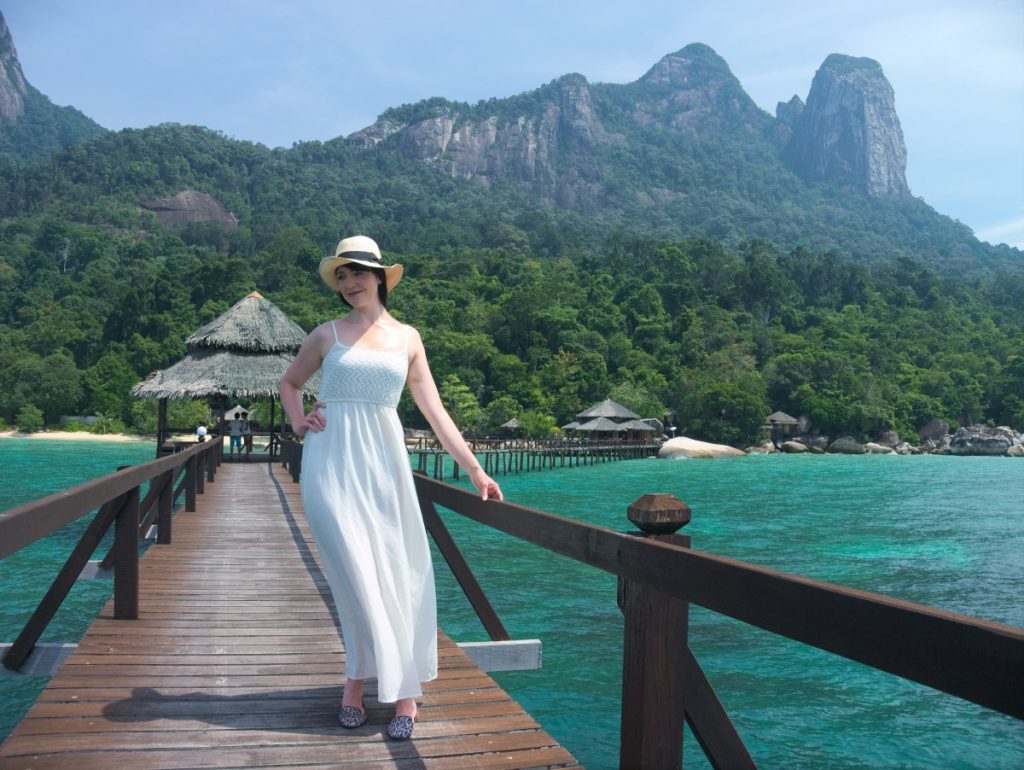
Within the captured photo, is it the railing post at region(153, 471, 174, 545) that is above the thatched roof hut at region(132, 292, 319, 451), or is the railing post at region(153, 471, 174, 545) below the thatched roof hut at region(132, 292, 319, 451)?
below

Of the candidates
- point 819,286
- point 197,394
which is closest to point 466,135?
point 819,286

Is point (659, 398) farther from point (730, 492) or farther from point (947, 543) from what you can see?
point (947, 543)

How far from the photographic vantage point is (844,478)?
144 ft

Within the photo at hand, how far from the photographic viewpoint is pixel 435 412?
11.1 feet

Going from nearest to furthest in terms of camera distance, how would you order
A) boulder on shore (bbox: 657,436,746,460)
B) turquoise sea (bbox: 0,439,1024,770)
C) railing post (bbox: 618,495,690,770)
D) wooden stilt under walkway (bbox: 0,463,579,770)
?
1. railing post (bbox: 618,495,690,770)
2. wooden stilt under walkway (bbox: 0,463,579,770)
3. turquoise sea (bbox: 0,439,1024,770)
4. boulder on shore (bbox: 657,436,746,460)

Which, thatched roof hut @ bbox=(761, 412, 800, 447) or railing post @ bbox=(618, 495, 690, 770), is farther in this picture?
thatched roof hut @ bbox=(761, 412, 800, 447)

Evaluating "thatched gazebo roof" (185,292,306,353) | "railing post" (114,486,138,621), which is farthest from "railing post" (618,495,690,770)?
"thatched gazebo roof" (185,292,306,353)

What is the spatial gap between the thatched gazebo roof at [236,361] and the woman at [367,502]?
16605mm

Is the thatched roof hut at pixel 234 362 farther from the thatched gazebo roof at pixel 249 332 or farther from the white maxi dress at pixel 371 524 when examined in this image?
the white maxi dress at pixel 371 524

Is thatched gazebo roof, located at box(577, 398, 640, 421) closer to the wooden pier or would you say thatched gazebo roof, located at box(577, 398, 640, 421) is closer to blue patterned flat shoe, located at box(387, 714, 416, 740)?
the wooden pier

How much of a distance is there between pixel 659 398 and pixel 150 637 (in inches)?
2660

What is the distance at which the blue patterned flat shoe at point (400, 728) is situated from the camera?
9.53 ft

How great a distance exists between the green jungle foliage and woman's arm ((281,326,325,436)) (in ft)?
190

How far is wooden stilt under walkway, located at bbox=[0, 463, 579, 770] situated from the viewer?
2721mm
